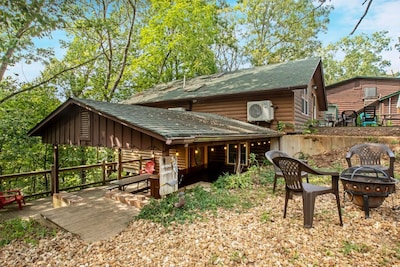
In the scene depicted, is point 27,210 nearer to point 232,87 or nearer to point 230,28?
point 232,87

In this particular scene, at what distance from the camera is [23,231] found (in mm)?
4656

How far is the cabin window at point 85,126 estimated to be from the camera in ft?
19.9

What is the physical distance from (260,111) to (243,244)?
7.22 meters

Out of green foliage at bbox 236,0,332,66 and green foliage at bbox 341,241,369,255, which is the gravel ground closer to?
green foliage at bbox 341,241,369,255

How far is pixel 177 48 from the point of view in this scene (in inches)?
722

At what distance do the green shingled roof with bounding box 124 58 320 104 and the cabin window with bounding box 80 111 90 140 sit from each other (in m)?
5.96

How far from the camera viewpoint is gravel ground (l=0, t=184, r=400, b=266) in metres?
2.75

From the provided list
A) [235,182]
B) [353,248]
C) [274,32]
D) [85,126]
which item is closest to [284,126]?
[235,182]

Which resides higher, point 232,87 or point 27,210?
point 232,87

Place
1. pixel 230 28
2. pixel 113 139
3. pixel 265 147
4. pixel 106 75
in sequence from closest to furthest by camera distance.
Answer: pixel 113 139, pixel 265 147, pixel 106 75, pixel 230 28

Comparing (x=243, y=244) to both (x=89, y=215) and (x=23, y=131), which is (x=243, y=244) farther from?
(x=23, y=131)

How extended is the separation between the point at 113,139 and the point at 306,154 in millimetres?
7373

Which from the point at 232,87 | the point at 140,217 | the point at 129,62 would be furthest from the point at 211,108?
the point at 129,62

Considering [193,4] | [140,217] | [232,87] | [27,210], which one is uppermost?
[193,4]
